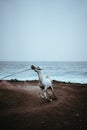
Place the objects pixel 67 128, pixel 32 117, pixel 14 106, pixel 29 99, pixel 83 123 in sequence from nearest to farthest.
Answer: pixel 67 128, pixel 83 123, pixel 32 117, pixel 14 106, pixel 29 99

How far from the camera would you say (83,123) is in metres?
3.87

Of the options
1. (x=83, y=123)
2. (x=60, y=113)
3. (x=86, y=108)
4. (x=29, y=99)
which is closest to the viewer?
(x=83, y=123)

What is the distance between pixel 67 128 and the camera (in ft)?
11.9


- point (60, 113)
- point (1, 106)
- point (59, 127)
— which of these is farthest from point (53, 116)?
point (1, 106)

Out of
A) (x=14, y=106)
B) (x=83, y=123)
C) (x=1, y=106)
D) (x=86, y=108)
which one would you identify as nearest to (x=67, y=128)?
(x=83, y=123)

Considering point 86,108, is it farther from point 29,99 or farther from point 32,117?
point 29,99

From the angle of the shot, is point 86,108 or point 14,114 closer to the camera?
point 14,114

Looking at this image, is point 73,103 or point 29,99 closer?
point 73,103

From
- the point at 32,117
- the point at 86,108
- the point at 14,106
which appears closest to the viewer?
the point at 32,117

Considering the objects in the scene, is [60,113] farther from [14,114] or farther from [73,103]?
[14,114]

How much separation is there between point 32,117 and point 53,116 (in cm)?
73

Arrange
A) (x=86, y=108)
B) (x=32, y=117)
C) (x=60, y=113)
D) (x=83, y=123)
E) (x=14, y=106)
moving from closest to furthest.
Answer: (x=83, y=123), (x=32, y=117), (x=60, y=113), (x=86, y=108), (x=14, y=106)

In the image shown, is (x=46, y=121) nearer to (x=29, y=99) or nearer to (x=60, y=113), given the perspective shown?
(x=60, y=113)

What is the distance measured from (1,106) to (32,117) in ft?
5.82
